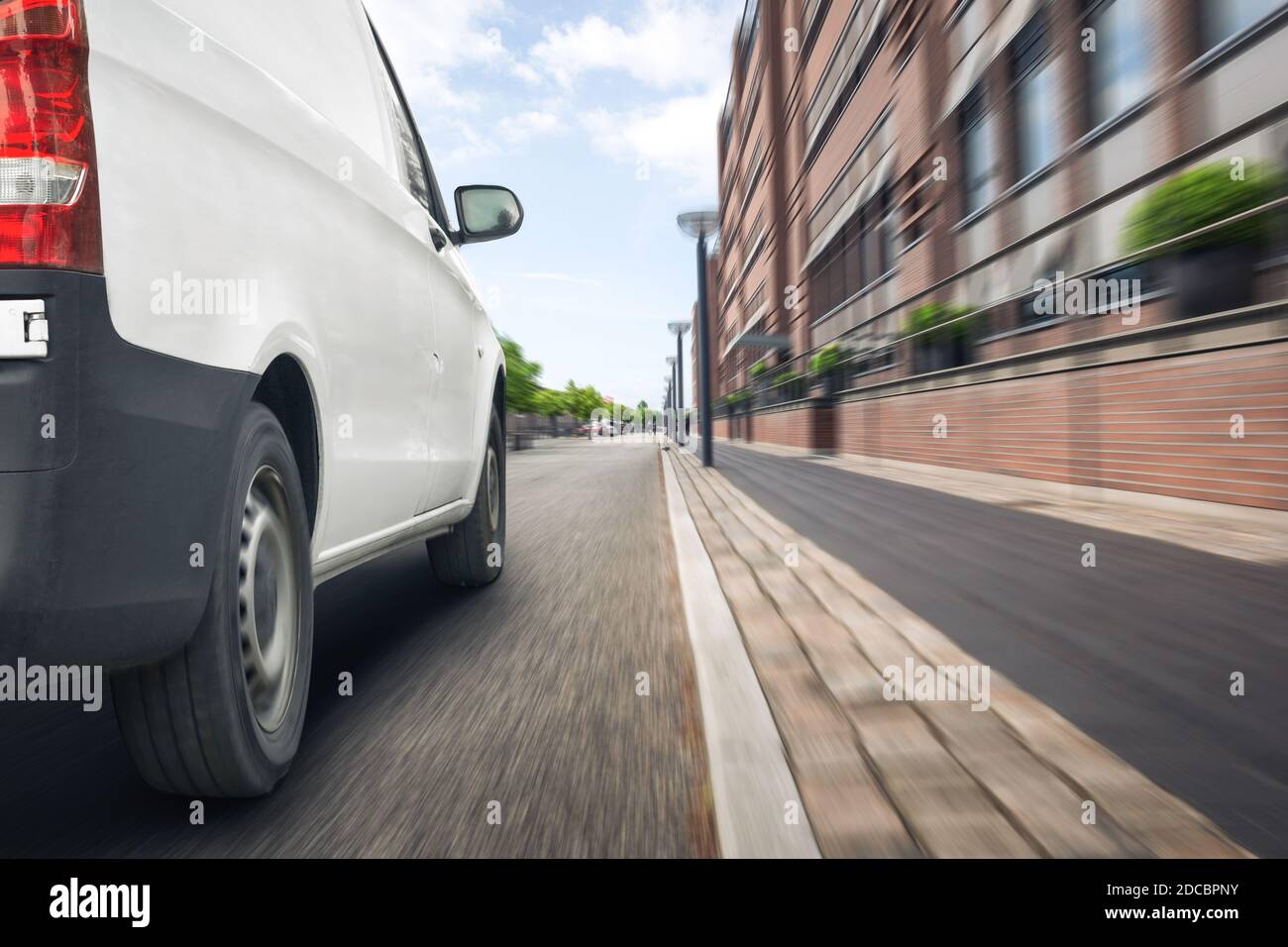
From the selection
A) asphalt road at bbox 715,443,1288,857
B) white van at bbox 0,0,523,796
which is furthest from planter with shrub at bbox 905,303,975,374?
white van at bbox 0,0,523,796

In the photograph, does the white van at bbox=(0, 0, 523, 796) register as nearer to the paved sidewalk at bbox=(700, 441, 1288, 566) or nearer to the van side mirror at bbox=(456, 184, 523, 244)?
the van side mirror at bbox=(456, 184, 523, 244)

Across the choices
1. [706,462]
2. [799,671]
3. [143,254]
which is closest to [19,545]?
[143,254]

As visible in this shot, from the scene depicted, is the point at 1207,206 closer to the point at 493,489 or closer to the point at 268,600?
the point at 493,489

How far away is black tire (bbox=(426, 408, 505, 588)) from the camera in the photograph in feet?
16.0

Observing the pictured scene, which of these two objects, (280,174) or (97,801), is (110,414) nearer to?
(280,174)

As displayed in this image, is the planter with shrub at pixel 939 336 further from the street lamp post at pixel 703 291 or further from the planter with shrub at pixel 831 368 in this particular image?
the planter with shrub at pixel 831 368

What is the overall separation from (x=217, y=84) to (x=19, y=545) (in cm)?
107

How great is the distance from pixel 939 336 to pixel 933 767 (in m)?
12.5

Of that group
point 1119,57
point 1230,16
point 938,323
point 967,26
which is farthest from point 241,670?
point 967,26

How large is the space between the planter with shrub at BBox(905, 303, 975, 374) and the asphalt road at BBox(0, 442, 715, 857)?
9.86m

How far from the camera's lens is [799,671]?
3.37 m

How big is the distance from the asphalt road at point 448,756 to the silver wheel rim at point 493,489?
0.63 meters

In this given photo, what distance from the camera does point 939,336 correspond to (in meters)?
14.0
